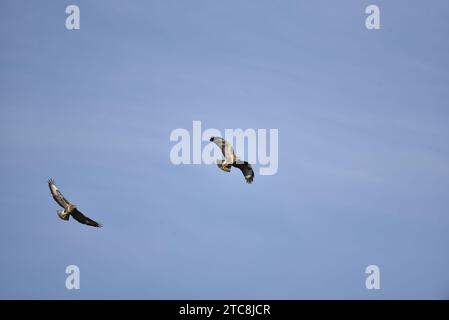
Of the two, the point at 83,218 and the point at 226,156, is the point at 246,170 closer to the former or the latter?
the point at 226,156

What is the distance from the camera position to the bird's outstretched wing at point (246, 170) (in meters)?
41.8

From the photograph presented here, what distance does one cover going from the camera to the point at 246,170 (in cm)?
4212

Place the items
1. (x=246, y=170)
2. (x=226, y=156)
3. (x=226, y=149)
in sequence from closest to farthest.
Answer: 1. (x=226, y=149)
2. (x=226, y=156)
3. (x=246, y=170)

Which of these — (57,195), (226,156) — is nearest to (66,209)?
(57,195)

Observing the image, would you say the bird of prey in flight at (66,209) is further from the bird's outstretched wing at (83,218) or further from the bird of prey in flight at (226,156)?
the bird of prey in flight at (226,156)

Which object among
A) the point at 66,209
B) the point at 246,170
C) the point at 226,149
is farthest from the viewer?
the point at 66,209

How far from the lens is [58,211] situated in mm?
43156

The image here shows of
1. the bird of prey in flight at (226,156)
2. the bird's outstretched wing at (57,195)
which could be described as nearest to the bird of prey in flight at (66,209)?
the bird's outstretched wing at (57,195)

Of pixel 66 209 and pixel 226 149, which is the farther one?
pixel 66 209

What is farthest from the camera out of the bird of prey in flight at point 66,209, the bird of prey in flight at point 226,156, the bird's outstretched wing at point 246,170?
the bird of prey in flight at point 66,209

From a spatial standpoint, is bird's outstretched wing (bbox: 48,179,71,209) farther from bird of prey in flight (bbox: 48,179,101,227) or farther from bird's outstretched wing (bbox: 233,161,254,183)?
bird's outstretched wing (bbox: 233,161,254,183)
